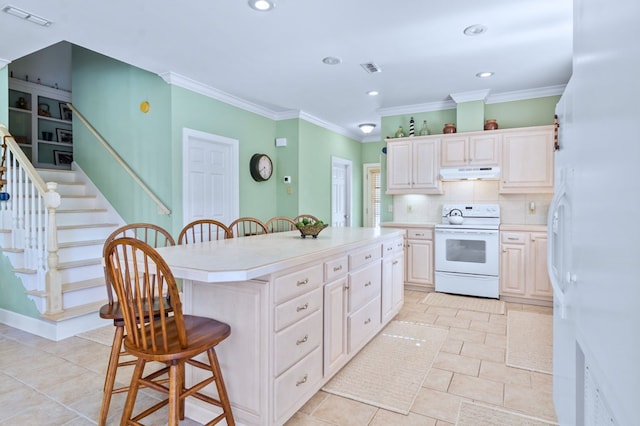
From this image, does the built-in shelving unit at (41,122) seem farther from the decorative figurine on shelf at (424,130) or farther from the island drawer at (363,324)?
the island drawer at (363,324)

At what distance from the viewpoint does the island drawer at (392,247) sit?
3236 mm

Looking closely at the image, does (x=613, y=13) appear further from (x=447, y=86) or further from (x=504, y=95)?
(x=504, y=95)

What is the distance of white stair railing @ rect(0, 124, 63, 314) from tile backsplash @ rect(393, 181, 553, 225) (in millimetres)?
4186

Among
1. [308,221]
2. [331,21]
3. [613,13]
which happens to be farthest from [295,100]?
[613,13]

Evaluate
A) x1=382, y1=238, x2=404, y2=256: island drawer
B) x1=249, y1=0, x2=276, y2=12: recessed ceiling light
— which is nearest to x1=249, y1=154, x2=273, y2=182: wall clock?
x1=382, y1=238, x2=404, y2=256: island drawer

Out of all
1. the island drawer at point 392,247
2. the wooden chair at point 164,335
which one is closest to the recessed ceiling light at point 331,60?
the island drawer at point 392,247

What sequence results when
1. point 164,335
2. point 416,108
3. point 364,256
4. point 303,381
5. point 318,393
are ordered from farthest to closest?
point 416,108 → point 364,256 → point 318,393 → point 303,381 → point 164,335

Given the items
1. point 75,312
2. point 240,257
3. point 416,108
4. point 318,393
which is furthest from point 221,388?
point 416,108

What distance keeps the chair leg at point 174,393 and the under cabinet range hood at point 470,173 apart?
13.4 feet

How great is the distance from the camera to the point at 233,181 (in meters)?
4.97

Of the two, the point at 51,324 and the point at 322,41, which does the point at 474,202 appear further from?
the point at 51,324

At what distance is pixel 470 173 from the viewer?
4.60 m

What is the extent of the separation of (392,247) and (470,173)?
1874 mm

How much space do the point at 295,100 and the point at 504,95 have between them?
275 cm
